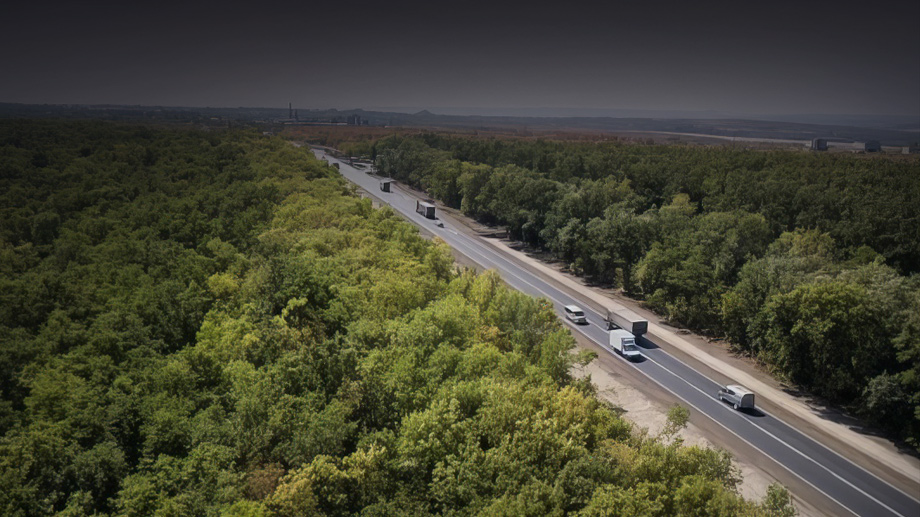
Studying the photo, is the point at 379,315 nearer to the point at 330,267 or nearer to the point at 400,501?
the point at 330,267

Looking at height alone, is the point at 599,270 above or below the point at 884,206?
below

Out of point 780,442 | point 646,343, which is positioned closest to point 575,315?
point 646,343

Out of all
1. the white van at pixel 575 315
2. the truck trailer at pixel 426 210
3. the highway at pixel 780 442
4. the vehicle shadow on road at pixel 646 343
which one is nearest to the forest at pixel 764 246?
the highway at pixel 780 442

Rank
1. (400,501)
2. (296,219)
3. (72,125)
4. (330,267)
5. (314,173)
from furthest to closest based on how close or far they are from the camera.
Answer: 1. (72,125)
2. (314,173)
3. (296,219)
4. (330,267)
5. (400,501)

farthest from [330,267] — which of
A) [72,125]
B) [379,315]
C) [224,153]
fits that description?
[72,125]

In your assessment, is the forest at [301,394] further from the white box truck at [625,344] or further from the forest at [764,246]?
the forest at [764,246]

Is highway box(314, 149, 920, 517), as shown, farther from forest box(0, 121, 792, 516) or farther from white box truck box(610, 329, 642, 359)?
forest box(0, 121, 792, 516)
